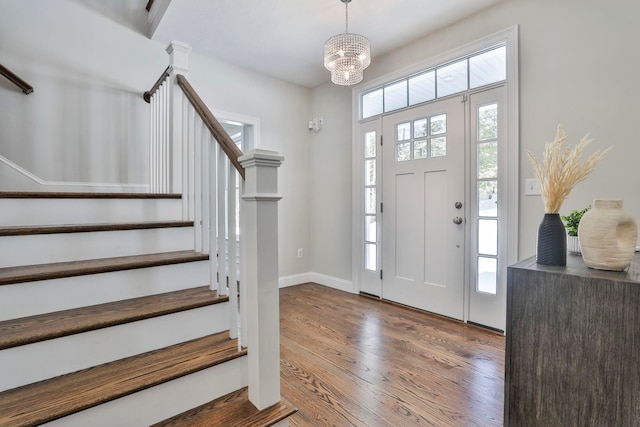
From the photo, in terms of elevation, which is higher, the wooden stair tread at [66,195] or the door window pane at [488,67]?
the door window pane at [488,67]

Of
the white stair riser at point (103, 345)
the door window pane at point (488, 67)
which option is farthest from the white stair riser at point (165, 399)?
the door window pane at point (488, 67)

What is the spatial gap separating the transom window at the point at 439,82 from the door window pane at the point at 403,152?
0.39m

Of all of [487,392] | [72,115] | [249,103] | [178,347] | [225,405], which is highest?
[249,103]

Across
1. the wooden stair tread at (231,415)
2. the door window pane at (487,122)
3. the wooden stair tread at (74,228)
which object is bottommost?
the wooden stair tread at (231,415)

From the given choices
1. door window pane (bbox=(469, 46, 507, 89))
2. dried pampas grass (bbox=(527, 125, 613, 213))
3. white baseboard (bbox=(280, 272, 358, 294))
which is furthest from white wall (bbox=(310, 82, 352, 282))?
dried pampas grass (bbox=(527, 125, 613, 213))

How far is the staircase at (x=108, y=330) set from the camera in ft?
3.67

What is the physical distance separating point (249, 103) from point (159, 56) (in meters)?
1.00

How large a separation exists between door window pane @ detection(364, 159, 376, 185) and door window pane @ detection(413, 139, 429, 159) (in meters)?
0.52

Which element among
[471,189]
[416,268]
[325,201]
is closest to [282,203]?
[325,201]

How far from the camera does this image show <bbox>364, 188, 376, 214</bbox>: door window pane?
11.4ft

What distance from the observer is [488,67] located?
2592 mm

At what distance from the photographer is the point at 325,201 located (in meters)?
4.02

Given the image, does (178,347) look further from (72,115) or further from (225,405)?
(72,115)

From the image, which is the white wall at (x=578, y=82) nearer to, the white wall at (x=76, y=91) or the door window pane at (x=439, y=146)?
the door window pane at (x=439, y=146)
